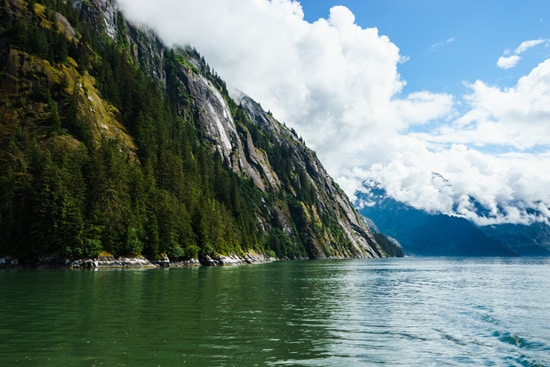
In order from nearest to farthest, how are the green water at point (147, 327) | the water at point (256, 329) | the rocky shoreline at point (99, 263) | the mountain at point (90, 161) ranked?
the green water at point (147, 327) < the water at point (256, 329) < the rocky shoreline at point (99, 263) < the mountain at point (90, 161)

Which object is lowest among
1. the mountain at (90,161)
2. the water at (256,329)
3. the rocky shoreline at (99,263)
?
the water at (256,329)

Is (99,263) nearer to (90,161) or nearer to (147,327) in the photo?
(90,161)

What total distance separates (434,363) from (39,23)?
525 feet

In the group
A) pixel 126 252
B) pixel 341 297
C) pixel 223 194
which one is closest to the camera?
pixel 341 297

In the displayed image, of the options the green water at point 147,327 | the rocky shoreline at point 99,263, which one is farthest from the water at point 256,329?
the rocky shoreline at point 99,263

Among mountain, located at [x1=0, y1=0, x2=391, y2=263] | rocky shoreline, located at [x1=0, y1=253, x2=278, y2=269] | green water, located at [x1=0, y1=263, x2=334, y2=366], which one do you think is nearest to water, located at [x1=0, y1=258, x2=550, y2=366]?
green water, located at [x1=0, y1=263, x2=334, y2=366]

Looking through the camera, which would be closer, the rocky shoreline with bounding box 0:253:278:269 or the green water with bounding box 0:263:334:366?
the green water with bounding box 0:263:334:366

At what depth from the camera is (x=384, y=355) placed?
72.5ft

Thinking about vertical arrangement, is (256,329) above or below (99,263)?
below

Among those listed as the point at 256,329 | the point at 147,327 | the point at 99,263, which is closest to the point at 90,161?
the point at 99,263

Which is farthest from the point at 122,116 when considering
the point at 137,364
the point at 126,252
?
the point at 137,364

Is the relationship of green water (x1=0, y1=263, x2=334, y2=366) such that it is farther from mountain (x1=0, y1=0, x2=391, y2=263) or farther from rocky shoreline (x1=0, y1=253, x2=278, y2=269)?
mountain (x1=0, y1=0, x2=391, y2=263)

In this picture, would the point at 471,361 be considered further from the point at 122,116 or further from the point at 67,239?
the point at 122,116

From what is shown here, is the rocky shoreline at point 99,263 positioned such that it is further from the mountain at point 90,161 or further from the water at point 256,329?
the water at point 256,329
